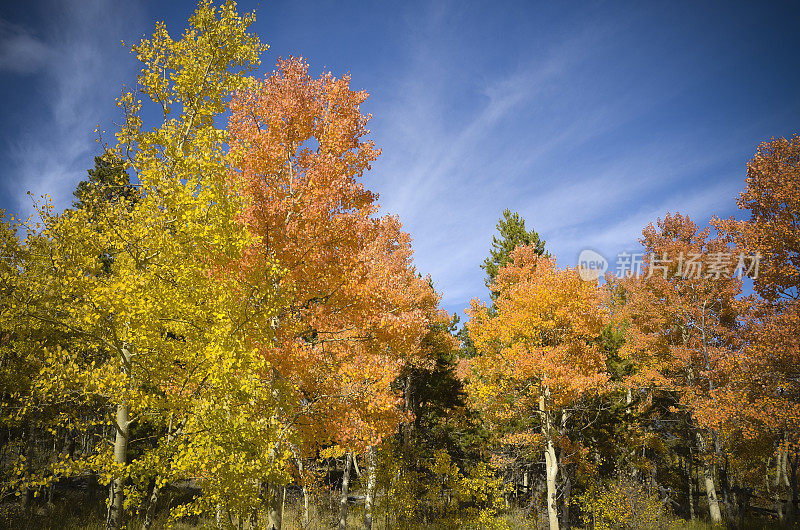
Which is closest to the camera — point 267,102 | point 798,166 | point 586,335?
point 267,102

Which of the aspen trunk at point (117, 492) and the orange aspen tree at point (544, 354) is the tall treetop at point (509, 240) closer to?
the orange aspen tree at point (544, 354)

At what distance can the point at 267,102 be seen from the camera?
9.18 m

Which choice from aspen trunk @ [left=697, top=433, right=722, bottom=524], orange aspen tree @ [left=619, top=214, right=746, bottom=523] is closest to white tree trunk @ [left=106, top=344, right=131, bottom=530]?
orange aspen tree @ [left=619, top=214, right=746, bottom=523]

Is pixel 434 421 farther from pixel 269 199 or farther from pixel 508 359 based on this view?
pixel 269 199

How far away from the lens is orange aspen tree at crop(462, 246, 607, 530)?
1540cm

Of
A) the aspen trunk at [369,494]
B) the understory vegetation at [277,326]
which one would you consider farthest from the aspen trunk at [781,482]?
the aspen trunk at [369,494]

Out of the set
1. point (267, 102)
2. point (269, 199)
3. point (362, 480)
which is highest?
point (267, 102)

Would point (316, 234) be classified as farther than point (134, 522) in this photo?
No

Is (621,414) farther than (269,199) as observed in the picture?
Yes

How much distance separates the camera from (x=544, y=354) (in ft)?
53.0

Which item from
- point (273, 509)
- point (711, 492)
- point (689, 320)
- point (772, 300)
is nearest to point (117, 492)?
point (273, 509)

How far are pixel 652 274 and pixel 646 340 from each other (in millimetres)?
3758

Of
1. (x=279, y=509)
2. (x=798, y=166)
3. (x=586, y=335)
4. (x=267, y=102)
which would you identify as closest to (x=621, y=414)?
(x=586, y=335)

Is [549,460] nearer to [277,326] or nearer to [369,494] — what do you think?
[369,494]
